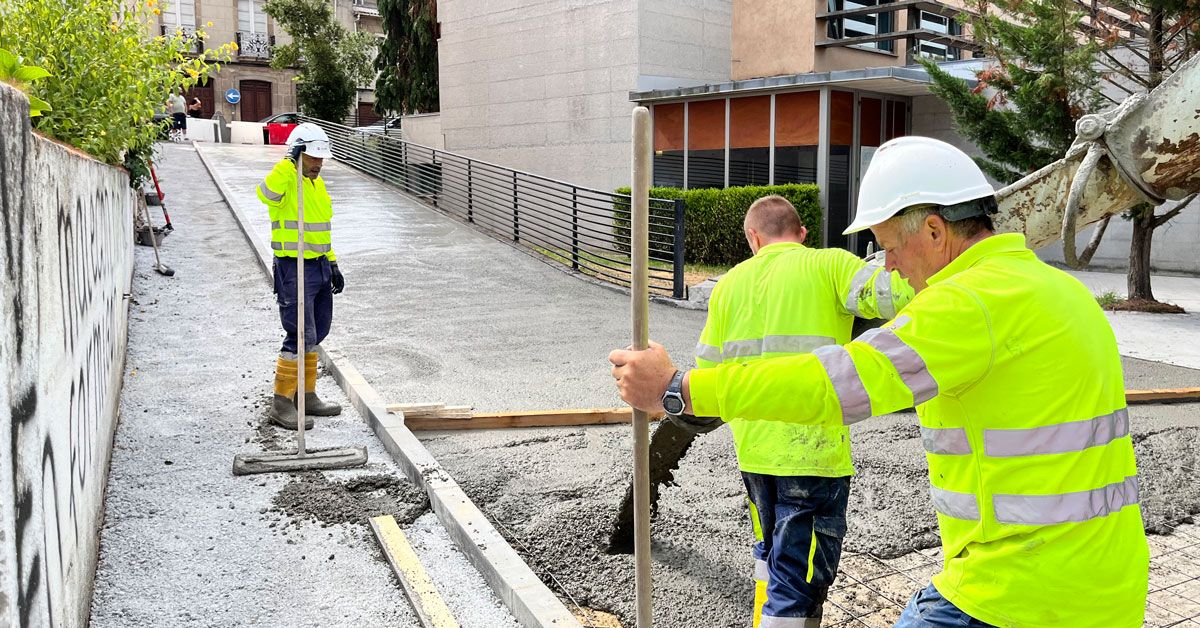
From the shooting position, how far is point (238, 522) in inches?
192

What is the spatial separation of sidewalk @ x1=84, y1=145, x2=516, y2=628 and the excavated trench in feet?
1.55

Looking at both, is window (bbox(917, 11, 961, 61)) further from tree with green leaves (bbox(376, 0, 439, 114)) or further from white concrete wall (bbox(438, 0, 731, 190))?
tree with green leaves (bbox(376, 0, 439, 114))

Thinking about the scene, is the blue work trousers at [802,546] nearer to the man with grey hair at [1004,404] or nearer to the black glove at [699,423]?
the black glove at [699,423]

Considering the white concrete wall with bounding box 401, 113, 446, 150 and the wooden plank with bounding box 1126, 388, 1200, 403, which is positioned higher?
the white concrete wall with bounding box 401, 113, 446, 150

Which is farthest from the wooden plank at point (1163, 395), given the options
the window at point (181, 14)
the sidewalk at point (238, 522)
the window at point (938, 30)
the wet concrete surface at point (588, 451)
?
the window at point (181, 14)

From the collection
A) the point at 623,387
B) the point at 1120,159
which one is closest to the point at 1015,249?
the point at 1120,159

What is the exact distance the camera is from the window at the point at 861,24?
18.6m

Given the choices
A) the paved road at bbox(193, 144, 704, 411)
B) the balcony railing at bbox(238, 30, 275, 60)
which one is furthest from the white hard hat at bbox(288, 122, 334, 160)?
the balcony railing at bbox(238, 30, 275, 60)

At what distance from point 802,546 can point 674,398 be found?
143cm

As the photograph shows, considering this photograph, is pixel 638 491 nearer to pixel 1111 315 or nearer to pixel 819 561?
pixel 819 561

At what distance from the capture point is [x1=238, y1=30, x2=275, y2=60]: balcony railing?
4569cm

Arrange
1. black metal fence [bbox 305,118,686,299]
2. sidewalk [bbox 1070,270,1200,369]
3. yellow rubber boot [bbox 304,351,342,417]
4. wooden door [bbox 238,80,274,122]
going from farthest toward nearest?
wooden door [bbox 238,80,274,122], black metal fence [bbox 305,118,686,299], sidewalk [bbox 1070,270,1200,369], yellow rubber boot [bbox 304,351,342,417]

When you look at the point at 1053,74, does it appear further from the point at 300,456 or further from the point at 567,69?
the point at 567,69

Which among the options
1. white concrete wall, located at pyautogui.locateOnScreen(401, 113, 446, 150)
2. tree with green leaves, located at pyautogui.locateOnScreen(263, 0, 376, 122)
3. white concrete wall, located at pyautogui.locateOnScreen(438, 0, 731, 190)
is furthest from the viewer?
tree with green leaves, located at pyautogui.locateOnScreen(263, 0, 376, 122)
